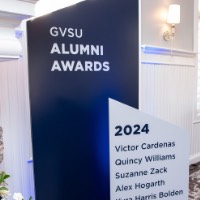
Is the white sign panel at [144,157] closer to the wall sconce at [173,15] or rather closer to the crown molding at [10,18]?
the crown molding at [10,18]

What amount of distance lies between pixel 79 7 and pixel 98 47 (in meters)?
0.21

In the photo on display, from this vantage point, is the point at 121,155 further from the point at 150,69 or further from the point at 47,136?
the point at 150,69

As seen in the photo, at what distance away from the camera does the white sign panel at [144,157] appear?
1284 mm

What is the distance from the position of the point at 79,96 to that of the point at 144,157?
1.58 feet

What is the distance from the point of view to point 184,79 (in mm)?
3287

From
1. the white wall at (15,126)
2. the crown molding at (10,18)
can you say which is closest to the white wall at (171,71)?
the white wall at (15,126)

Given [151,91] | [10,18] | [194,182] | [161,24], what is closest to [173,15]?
[161,24]

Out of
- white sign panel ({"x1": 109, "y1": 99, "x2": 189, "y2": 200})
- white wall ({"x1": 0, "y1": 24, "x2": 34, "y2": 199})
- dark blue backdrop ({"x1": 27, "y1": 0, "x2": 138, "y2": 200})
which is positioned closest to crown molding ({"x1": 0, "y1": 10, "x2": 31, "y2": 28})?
dark blue backdrop ({"x1": 27, "y1": 0, "x2": 138, "y2": 200})

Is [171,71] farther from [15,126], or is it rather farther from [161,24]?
[15,126]

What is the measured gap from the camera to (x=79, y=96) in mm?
1267

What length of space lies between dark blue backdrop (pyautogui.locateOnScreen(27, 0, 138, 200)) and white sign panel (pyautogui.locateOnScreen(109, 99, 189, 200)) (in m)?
0.09

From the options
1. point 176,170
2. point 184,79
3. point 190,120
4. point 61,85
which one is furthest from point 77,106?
point 190,120

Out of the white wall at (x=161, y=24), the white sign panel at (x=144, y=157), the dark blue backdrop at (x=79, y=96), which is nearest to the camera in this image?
the dark blue backdrop at (x=79, y=96)

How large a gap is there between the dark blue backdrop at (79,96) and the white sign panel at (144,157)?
0.29 feet
